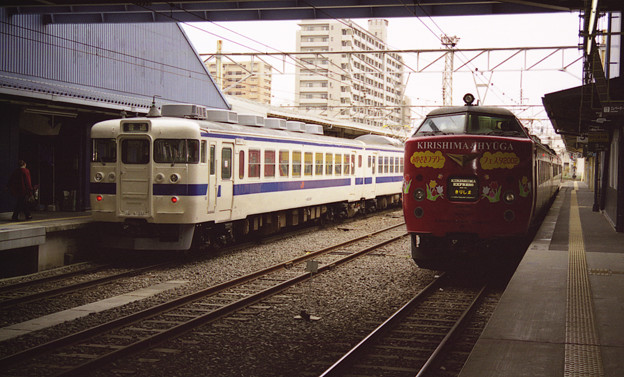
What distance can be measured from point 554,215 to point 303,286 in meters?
13.0

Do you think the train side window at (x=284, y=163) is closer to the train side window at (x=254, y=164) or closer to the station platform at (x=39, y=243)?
the train side window at (x=254, y=164)

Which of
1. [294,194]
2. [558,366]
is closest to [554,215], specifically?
[294,194]

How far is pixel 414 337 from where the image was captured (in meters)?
7.53

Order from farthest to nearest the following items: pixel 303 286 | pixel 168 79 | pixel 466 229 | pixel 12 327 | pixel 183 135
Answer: pixel 168 79
pixel 183 135
pixel 303 286
pixel 466 229
pixel 12 327

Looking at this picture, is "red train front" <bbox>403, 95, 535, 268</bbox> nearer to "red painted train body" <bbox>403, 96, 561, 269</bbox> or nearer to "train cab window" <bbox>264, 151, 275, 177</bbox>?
"red painted train body" <bbox>403, 96, 561, 269</bbox>

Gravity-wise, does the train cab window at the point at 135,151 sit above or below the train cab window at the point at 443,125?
below

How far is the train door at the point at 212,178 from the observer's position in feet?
43.6

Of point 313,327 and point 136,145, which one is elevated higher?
point 136,145

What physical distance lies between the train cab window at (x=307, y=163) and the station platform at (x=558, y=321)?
316 inches

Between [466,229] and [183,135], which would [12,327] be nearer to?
[183,135]

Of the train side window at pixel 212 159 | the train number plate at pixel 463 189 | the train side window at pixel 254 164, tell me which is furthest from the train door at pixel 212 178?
the train number plate at pixel 463 189

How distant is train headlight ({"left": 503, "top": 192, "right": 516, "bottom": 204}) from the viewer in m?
9.84

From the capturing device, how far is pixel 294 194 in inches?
705

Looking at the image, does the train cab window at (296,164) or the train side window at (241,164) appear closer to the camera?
the train side window at (241,164)
